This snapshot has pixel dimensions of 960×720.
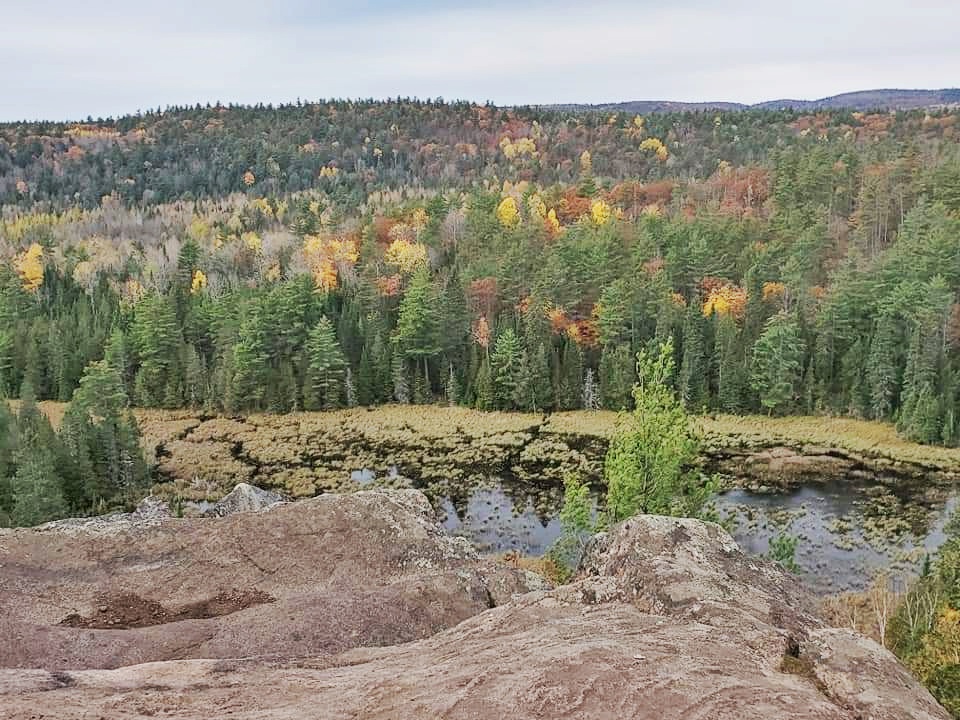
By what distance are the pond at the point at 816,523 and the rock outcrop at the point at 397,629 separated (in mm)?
17165

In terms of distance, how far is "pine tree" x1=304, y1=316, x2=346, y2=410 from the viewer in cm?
6675

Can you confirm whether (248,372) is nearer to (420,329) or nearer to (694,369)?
(420,329)

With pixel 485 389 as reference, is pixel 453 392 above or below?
below

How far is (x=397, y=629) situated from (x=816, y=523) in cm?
2991

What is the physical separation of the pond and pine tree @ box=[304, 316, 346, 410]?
2430cm

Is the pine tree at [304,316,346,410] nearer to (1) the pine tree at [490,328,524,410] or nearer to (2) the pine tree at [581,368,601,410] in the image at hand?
(1) the pine tree at [490,328,524,410]

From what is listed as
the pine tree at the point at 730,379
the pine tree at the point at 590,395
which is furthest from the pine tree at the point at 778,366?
the pine tree at the point at 590,395

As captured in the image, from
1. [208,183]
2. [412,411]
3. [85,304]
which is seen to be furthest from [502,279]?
[208,183]

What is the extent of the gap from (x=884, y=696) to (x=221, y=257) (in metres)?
109

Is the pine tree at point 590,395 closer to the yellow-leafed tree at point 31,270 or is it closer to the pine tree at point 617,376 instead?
the pine tree at point 617,376

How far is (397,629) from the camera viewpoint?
16703mm

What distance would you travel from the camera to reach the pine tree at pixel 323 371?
219 feet

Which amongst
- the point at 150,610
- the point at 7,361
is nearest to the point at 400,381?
the point at 7,361

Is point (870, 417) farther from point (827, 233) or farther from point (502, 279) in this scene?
point (502, 279)
